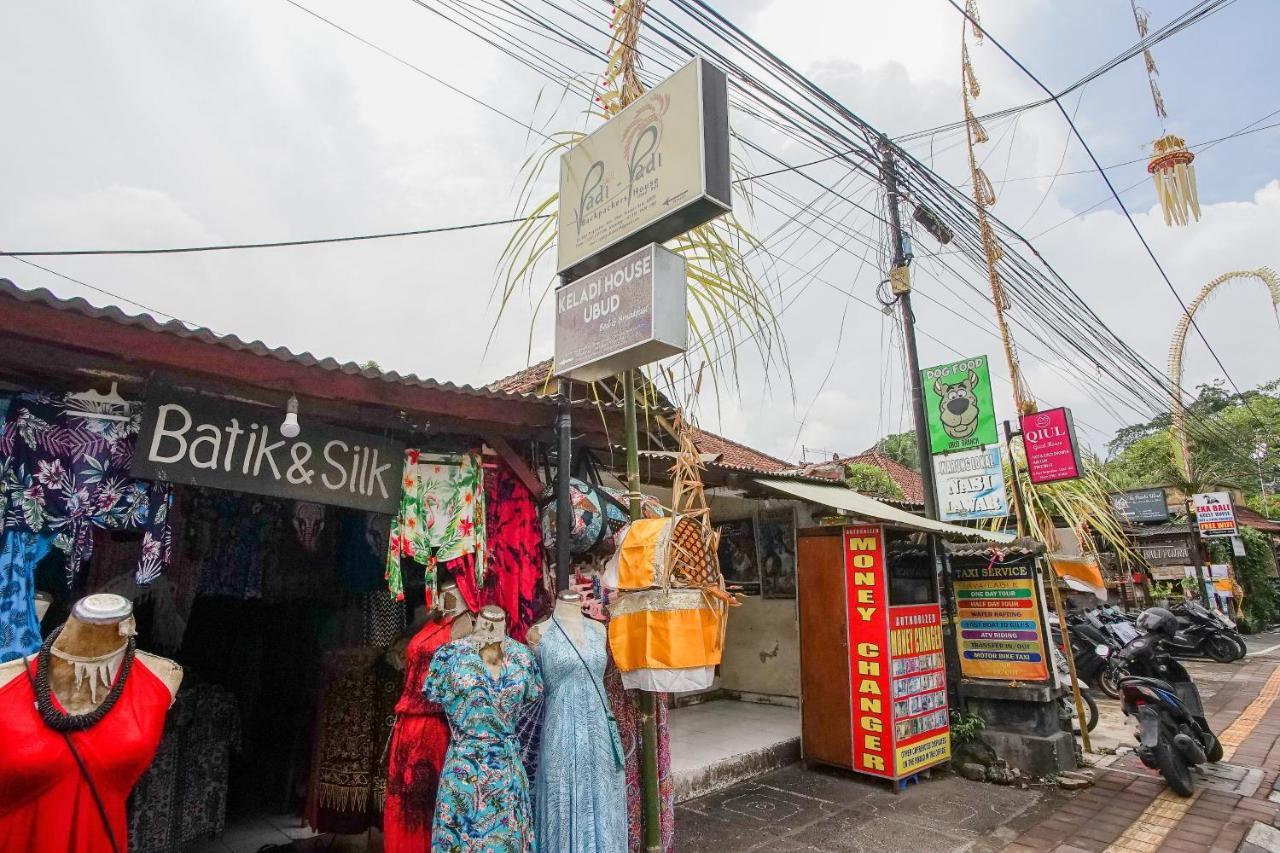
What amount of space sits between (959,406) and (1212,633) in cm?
949

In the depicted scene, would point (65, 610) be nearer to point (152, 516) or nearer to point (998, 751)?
point (152, 516)

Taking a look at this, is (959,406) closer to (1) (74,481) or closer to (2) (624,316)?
(2) (624,316)

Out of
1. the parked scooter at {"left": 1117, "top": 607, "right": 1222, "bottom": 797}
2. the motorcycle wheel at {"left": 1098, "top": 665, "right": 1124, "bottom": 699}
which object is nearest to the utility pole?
the parked scooter at {"left": 1117, "top": 607, "right": 1222, "bottom": 797}

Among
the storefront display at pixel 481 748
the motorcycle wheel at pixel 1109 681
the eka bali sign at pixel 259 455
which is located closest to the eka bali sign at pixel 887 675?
the storefront display at pixel 481 748

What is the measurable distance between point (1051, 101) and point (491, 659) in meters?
7.06

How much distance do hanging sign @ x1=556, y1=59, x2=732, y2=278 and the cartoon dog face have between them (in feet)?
16.5

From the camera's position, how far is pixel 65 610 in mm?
3359

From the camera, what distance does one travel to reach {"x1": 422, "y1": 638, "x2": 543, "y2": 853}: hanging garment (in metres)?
3.08

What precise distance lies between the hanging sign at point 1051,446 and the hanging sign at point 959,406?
3.17 ft

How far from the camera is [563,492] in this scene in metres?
3.90

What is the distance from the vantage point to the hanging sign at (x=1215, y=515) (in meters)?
15.5

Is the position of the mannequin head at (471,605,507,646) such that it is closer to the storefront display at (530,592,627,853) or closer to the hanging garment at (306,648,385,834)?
the storefront display at (530,592,627,853)

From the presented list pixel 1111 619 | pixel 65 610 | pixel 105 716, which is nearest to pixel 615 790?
pixel 105 716

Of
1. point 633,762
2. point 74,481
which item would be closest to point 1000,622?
point 633,762
